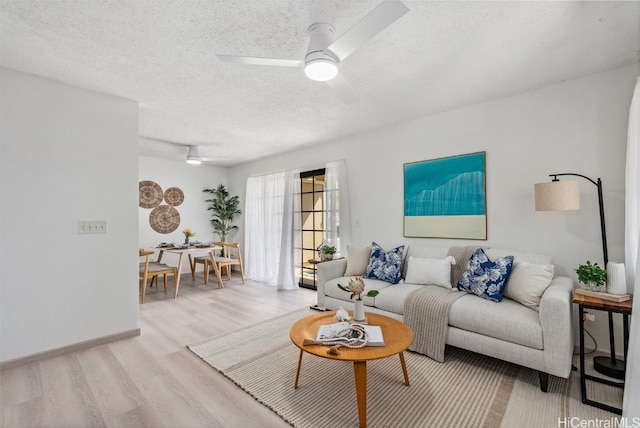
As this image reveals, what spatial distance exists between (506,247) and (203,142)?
4.39 meters

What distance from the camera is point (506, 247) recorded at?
2.95 metres

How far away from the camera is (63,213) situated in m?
2.63

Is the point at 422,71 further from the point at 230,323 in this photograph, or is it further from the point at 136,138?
the point at 230,323

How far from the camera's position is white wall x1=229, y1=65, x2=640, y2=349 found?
2.43m

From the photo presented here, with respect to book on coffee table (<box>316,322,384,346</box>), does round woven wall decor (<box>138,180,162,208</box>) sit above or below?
above

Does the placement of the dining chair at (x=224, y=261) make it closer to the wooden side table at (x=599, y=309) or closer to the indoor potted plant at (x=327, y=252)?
the indoor potted plant at (x=327, y=252)

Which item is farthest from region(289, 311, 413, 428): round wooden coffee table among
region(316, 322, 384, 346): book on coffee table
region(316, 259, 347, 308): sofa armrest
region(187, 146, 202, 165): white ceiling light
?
region(187, 146, 202, 165): white ceiling light

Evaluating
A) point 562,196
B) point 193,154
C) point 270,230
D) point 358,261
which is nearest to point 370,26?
point 562,196

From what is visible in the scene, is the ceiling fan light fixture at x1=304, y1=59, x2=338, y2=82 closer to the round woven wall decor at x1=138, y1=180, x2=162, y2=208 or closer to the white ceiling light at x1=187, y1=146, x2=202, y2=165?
the white ceiling light at x1=187, y1=146, x2=202, y2=165

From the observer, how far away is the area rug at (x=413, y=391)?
1.75 meters

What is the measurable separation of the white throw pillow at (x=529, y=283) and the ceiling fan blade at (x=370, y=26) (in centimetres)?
215

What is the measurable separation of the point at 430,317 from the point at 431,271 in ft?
1.99

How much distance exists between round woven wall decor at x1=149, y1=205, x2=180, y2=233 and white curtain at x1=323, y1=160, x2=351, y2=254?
340 cm

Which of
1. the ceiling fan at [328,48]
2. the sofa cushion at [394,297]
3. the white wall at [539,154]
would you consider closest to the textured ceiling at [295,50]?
the ceiling fan at [328,48]
